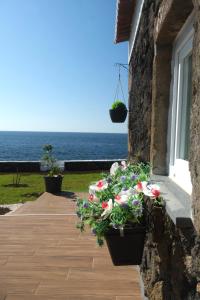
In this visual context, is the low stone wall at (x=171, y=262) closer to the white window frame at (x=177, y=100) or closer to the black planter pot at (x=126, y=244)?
the black planter pot at (x=126, y=244)

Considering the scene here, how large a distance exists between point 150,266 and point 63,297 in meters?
0.89

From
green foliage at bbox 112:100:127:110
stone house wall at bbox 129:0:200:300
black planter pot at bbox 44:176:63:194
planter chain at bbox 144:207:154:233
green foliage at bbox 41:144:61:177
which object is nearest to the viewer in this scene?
stone house wall at bbox 129:0:200:300

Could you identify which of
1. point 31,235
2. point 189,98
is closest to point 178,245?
point 189,98

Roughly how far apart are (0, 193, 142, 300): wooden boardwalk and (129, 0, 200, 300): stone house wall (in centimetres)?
58

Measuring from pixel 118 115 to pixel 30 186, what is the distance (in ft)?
19.8

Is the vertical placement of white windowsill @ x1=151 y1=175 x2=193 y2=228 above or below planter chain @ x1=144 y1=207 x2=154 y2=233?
above

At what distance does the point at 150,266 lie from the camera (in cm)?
235

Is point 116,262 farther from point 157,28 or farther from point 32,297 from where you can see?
point 157,28

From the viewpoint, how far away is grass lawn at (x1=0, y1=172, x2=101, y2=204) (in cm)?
814

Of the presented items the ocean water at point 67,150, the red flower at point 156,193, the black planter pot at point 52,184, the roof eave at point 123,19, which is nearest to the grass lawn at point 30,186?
the black planter pot at point 52,184

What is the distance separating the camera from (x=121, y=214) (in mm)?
1759

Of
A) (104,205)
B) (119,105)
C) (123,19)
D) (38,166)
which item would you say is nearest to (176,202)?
(104,205)

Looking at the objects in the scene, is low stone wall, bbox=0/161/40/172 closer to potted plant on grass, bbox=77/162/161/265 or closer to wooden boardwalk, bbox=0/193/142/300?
wooden boardwalk, bbox=0/193/142/300

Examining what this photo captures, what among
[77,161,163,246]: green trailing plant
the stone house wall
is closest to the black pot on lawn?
the stone house wall
